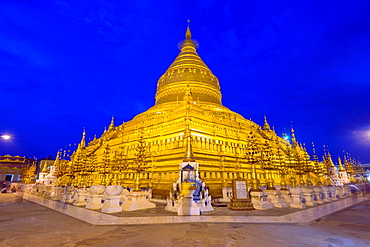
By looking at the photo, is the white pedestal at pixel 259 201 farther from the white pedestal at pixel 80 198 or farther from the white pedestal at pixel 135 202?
the white pedestal at pixel 80 198

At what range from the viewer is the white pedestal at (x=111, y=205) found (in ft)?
36.6

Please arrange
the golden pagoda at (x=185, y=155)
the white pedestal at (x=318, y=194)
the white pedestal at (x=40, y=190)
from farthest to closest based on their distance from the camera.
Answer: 1. the white pedestal at (x=40, y=190)
2. the golden pagoda at (x=185, y=155)
3. the white pedestal at (x=318, y=194)

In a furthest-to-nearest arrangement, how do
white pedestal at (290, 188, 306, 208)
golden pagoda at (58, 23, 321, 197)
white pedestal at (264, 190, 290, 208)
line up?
golden pagoda at (58, 23, 321, 197)
white pedestal at (264, 190, 290, 208)
white pedestal at (290, 188, 306, 208)

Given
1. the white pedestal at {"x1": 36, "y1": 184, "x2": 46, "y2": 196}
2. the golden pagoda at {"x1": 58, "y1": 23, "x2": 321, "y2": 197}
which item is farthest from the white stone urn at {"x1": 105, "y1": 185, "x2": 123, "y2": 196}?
the white pedestal at {"x1": 36, "y1": 184, "x2": 46, "y2": 196}

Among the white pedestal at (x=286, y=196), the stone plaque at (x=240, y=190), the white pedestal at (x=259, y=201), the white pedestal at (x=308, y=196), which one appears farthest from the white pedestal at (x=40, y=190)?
the white pedestal at (x=308, y=196)

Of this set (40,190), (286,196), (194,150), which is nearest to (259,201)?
(286,196)

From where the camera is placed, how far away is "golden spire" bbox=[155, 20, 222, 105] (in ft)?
112

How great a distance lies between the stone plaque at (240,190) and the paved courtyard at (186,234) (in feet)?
12.8

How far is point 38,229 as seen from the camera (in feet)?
24.1

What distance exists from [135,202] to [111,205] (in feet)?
4.89

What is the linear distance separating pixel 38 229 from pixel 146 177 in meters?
13.6

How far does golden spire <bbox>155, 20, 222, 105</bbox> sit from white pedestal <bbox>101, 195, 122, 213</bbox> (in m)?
21.6

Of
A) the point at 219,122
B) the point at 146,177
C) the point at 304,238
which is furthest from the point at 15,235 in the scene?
the point at 219,122

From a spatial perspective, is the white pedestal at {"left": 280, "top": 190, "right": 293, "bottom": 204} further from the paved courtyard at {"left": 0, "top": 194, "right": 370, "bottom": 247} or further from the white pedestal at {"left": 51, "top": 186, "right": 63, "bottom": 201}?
the white pedestal at {"left": 51, "top": 186, "right": 63, "bottom": 201}
